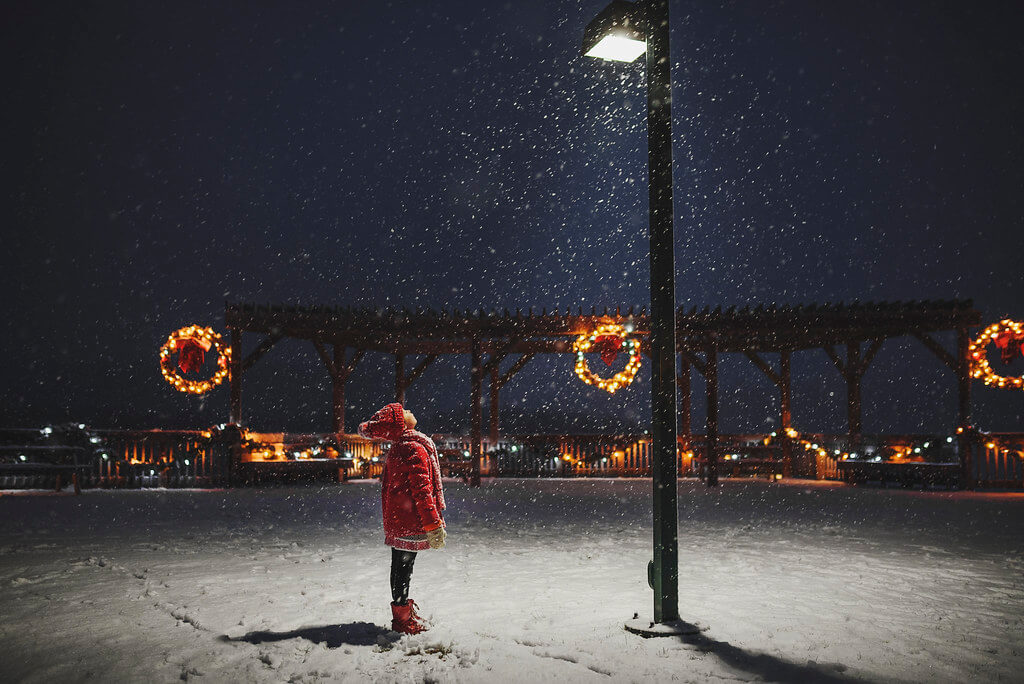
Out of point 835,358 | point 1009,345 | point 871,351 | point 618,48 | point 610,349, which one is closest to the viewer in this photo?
point 618,48

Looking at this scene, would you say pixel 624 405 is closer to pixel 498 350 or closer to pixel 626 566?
pixel 498 350

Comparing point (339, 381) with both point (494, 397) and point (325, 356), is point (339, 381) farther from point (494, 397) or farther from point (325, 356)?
point (494, 397)

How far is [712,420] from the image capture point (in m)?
18.5

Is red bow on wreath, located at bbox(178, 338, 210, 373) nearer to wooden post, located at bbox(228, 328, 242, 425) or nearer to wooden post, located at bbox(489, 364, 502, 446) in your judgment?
wooden post, located at bbox(228, 328, 242, 425)

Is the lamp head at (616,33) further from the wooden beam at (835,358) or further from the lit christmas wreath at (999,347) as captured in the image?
the wooden beam at (835,358)

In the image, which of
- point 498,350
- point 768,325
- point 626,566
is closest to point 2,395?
point 498,350

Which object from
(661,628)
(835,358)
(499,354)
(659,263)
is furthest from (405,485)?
(835,358)

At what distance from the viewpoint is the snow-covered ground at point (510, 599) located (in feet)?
13.2

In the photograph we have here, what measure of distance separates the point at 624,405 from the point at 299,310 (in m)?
40.2

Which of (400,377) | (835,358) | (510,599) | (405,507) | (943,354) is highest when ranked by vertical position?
(835,358)

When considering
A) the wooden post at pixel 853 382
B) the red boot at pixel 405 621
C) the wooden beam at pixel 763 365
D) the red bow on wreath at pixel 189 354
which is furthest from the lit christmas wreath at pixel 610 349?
the red boot at pixel 405 621

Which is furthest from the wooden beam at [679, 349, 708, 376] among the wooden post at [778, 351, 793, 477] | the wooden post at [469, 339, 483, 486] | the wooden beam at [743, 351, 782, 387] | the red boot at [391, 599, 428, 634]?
the red boot at [391, 599, 428, 634]

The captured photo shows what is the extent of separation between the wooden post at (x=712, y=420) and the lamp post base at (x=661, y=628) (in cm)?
1396

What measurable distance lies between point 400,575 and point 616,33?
391 centimetres
